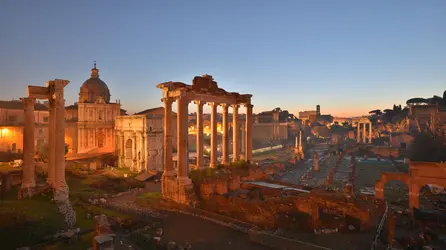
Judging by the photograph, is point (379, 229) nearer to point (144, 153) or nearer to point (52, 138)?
point (52, 138)

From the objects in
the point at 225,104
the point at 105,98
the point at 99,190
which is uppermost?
the point at 105,98

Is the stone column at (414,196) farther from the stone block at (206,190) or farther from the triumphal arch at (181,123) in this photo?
the triumphal arch at (181,123)

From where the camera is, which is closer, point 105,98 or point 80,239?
point 80,239

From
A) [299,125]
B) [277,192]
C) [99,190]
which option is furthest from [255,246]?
[299,125]

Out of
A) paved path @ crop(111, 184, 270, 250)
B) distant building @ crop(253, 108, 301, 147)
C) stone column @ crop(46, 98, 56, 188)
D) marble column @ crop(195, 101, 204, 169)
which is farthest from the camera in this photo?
distant building @ crop(253, 108, 301, 147)

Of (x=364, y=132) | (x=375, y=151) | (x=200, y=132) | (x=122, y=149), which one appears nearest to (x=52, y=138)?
(x=200, y=132)

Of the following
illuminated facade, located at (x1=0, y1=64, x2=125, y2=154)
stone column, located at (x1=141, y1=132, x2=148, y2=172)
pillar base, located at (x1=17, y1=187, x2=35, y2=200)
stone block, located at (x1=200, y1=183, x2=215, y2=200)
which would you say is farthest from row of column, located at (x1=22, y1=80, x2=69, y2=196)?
illuminated facade, located at (x1=0, y1=64, x2=125, y2=154)

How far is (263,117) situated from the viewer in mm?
98500

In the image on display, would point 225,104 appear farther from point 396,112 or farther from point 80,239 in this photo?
point 396,112

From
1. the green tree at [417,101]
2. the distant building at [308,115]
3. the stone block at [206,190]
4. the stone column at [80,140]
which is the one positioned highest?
the green tree at [417,101]

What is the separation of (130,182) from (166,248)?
19197 millimetres

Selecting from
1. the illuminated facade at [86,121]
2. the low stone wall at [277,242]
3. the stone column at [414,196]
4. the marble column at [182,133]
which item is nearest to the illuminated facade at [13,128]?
the illuminated facade at [86,121]

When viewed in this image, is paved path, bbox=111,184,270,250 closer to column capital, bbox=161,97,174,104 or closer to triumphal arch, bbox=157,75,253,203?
triumphal arch, bbox=157,75,253,203

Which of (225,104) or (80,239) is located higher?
(225,104)
